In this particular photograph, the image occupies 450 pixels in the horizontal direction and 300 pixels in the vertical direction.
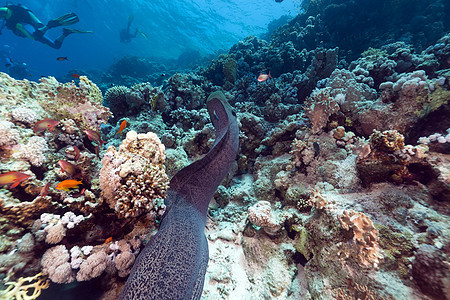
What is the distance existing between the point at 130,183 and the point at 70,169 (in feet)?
3.23

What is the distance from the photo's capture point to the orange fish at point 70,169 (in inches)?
86.4

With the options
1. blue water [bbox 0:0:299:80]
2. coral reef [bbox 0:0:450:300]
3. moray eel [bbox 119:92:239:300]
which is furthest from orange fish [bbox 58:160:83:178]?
blue water [bbox 0:0:299:80]

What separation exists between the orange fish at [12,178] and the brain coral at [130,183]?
2.52 feet


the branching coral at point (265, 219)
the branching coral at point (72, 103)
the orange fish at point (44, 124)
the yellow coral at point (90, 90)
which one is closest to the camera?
the orange fish at point (44, 124)

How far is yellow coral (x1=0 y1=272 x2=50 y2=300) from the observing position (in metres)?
1.42

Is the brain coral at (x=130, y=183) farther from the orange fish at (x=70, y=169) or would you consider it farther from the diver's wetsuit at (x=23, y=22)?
the diver's wetsuit at (x=23, y=22)

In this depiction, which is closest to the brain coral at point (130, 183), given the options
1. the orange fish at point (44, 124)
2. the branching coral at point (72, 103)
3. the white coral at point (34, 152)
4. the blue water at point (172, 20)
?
the white coral at point (34, 152)

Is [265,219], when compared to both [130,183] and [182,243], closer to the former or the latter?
[182,243]

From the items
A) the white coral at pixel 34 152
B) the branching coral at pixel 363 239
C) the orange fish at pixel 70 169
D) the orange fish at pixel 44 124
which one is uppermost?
the orange fish at pixel 44 124

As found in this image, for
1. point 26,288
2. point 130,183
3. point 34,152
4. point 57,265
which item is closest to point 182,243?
point 130,183

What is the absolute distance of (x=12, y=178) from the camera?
1.82 meters

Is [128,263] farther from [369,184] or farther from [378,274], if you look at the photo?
[369,184]

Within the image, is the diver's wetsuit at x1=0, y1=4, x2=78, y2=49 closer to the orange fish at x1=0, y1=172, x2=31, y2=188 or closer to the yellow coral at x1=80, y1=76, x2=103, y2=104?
the yellow coral at x1=80, y1=76, x2=103, y2=104

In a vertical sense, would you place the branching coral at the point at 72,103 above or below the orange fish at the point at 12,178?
above
